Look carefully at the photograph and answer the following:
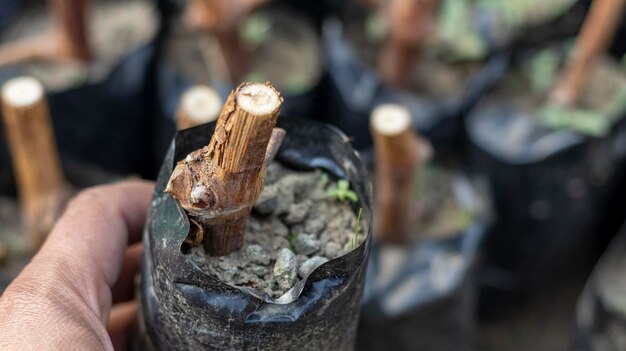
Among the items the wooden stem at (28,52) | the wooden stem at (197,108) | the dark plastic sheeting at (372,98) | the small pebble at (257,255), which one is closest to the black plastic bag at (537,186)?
the dark plastic sheeting at (372,98)

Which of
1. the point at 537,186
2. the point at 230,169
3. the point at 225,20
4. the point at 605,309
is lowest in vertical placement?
the point at 605,309

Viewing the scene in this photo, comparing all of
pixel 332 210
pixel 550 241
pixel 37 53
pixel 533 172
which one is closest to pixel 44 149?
pixel 37 53

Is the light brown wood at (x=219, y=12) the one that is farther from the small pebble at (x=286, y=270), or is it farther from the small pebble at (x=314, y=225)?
the small pebble at (x=286, y=270)

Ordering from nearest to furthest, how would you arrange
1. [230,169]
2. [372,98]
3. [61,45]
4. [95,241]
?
[230,169]
[95,241]
[61,45]
[372,98]

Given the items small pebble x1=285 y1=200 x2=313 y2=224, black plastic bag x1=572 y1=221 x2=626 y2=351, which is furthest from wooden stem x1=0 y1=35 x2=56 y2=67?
black plastic bag x1=572 y1=221 x2=626 y2=351

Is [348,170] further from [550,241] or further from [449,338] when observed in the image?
[550,241]

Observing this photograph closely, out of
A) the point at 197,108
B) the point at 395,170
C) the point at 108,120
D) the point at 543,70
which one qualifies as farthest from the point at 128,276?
the point at 543,70

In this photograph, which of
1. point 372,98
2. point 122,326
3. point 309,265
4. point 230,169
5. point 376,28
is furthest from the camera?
point 376,28

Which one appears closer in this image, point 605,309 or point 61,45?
point 605,309

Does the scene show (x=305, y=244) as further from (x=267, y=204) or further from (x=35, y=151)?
(x=35, y=151)
